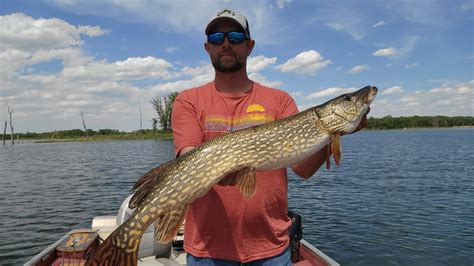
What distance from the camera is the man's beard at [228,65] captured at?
10.4 ft

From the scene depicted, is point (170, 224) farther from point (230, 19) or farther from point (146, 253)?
point (146, 253)

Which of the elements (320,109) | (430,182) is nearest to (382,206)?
(430,182)

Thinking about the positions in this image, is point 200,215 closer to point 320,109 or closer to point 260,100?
point 260,100

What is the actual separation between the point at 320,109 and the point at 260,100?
1.68ft

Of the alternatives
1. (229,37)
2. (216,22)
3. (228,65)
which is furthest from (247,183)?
(216,22)

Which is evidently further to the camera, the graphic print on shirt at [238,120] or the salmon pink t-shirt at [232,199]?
the graphic print on shirt at [238,120]

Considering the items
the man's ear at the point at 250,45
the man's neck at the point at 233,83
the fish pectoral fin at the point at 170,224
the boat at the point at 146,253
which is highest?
the man's ear at the point at 250,45

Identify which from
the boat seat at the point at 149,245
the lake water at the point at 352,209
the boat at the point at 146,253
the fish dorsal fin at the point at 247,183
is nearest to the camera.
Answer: the fish dorsal fin at the point at 247,183

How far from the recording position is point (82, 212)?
653 inches

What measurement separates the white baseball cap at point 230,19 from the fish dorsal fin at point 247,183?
119 cm

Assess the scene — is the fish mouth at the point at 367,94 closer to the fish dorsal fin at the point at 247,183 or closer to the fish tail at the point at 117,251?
the fish dorsal fin at the point at 247,183

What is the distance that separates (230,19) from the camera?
328 centimetres

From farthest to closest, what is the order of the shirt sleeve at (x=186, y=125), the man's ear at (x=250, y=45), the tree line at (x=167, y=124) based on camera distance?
the tree line at (x=167, y=124) < the man's ear at (x=250, y=45) < the shirt sleeve at (x=186, y=125)

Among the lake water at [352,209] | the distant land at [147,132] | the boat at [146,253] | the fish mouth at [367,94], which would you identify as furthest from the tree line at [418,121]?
the fish mouth at [367,94]
